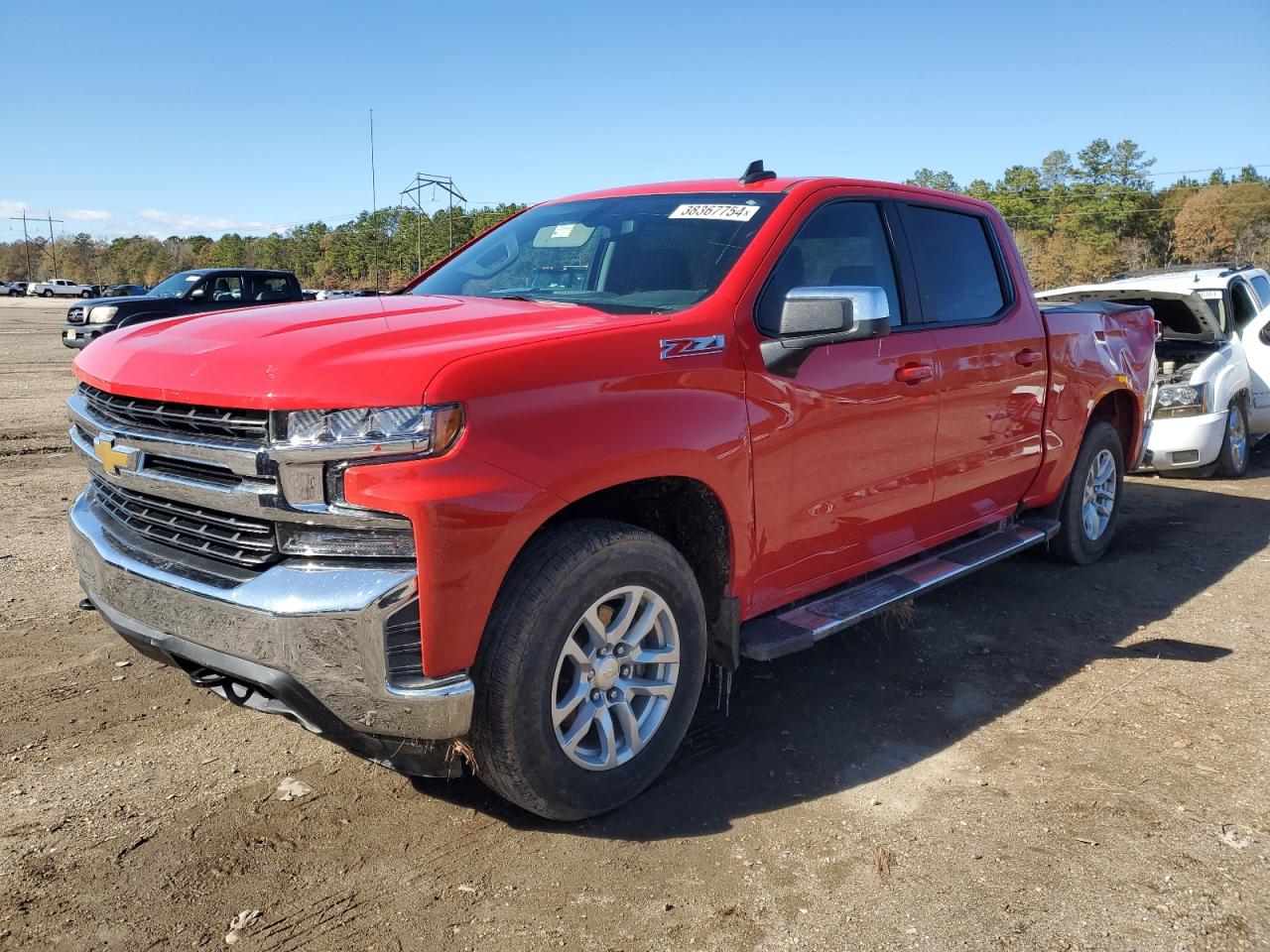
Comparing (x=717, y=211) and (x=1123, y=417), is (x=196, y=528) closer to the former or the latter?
(x=717, y=211)

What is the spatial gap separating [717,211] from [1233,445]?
716 cm

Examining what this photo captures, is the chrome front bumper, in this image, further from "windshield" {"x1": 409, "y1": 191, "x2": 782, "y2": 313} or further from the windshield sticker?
the windshield sticker

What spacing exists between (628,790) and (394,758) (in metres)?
0.77

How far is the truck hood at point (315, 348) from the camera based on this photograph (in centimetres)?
246

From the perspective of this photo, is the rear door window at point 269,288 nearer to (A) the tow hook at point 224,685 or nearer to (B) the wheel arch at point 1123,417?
(B) the wheel arch at point 1123,417

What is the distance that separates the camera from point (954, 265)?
4.55 m

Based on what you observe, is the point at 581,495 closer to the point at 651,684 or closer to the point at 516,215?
the point at 651,684

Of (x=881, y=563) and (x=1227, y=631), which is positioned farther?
(x=1227, y=631)

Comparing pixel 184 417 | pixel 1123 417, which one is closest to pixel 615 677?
pixel 184 417

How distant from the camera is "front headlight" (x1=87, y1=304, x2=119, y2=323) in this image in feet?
55.9

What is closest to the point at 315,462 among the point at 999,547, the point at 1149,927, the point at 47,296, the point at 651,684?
the point at 651,684

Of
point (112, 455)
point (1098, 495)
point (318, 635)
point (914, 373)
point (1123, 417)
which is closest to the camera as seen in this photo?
point (318, 635)

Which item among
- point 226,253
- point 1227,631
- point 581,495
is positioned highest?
point 226,253

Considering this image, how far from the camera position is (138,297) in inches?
669
